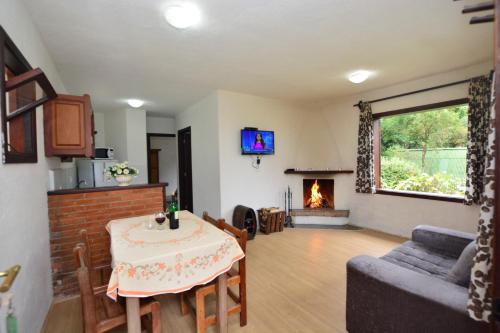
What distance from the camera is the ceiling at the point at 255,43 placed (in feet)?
6.04

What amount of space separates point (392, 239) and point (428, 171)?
1.19 meters

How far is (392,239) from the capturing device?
366 centimetres

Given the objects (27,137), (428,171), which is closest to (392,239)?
(428,171)

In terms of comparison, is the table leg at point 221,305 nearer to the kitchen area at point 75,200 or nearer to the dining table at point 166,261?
the dining table at point 166,261

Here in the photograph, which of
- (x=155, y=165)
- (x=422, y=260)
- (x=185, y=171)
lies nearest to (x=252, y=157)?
(x=185, y=171)

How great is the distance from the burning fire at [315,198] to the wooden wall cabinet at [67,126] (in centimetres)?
391

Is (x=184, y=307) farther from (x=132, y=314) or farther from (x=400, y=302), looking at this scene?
(x=400, y=302)

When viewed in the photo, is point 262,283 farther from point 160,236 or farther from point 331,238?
point 331,238

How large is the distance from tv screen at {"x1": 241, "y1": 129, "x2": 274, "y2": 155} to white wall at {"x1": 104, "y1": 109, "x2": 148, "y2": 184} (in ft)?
8.20

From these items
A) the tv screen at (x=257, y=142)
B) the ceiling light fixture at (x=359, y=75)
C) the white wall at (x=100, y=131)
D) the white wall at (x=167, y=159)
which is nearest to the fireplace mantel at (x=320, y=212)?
the tv screen at (x=257, y=142)

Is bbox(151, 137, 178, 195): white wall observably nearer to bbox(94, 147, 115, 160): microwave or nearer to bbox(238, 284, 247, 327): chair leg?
bbox(94, 147, 115, 160): microwave

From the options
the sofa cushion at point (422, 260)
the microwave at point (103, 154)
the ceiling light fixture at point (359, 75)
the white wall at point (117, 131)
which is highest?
the ceiling light fixture at point (359, 75)

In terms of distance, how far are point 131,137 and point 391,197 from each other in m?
5.14

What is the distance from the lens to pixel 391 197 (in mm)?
3873
